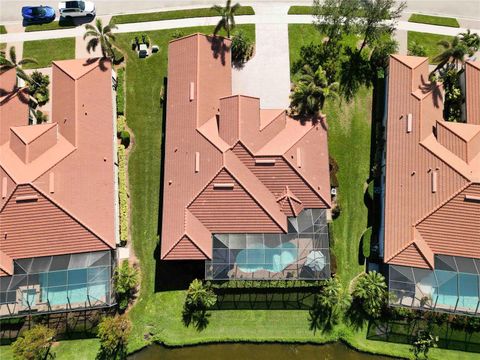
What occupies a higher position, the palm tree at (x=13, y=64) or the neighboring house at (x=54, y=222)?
the palm tree at (x=13, y=64)

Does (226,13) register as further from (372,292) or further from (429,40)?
(372,292)

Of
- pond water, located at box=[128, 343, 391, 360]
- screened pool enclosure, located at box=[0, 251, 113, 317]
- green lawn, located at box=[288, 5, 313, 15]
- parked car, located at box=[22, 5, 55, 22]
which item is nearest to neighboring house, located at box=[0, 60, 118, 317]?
screened pool enclosure, located at box=[0, 251, 113, 317]

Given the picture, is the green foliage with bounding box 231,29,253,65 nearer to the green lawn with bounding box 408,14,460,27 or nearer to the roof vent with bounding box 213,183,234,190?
the roof vent with bounding box 213,183,234,190

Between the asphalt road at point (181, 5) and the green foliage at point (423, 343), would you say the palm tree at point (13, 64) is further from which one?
the green foliage at point (423, 343)

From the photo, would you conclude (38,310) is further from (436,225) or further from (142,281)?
(436,225)

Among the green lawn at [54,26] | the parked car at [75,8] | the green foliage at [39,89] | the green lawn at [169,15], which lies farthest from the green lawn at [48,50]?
the green lawn at [169,15]

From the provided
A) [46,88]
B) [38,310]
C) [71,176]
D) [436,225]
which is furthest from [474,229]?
[46,88]
